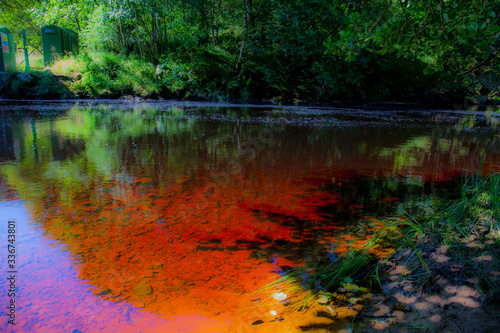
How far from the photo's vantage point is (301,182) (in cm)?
400

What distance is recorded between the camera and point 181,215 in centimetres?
291

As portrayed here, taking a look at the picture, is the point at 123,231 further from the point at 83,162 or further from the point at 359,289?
the point at 83,162

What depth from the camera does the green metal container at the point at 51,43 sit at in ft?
62.3

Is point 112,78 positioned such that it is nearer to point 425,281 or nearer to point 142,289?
point 142,289

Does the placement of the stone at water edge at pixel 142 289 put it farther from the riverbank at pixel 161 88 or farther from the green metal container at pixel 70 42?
the green metal container at pixel 70 42

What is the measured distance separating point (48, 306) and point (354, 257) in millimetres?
1939

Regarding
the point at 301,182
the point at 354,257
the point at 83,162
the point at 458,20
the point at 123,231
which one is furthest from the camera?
the point at 83,162

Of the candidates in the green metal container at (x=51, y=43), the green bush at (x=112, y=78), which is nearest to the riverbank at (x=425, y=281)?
the green bush at (x=112, y=78)

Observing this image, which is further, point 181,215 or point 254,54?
point 254,54

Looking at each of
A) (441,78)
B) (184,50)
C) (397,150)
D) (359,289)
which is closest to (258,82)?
(184,50)

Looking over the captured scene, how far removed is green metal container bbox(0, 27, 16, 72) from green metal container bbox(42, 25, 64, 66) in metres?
1.74

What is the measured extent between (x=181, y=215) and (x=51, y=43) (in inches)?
852

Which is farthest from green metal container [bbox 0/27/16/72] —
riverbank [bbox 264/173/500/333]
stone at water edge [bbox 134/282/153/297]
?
riverbank [bbox 264/173/500/333]

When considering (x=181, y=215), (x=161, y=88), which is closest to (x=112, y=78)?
(x=161, y=88)
